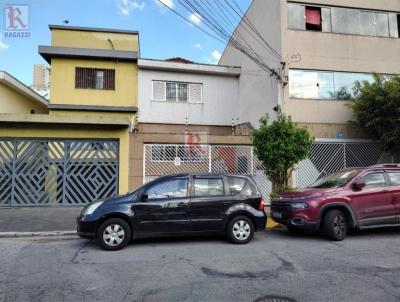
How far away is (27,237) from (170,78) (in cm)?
1160

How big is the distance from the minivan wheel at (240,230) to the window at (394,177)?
3880 mm

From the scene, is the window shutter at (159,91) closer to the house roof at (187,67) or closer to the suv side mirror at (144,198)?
the house roof at (187,67)

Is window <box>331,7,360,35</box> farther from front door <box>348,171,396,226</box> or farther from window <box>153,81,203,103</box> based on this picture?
front door <box>348,171,396,226</box>

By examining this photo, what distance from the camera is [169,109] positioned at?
59.3 ft

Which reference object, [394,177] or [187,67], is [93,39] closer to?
[187,67]

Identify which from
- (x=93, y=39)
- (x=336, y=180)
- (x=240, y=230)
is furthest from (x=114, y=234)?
(x=93, y=39)

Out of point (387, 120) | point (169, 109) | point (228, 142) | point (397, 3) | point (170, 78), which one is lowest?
point (228, 142)

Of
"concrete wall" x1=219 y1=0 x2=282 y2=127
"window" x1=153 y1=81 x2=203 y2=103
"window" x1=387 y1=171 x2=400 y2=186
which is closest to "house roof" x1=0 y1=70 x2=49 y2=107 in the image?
→ "window" x1=153 y1=81 x2=203 y2=103

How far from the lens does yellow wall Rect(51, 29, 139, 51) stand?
17.5m

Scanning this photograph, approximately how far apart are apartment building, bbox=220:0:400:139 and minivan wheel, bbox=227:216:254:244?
8.06 meters

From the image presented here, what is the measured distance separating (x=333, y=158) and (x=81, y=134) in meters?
10.3

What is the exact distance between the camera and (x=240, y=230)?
7.76 m

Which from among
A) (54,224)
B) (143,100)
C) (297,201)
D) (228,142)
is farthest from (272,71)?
(54,224)

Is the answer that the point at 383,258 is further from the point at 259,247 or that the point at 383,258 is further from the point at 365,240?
the point at 259,247
